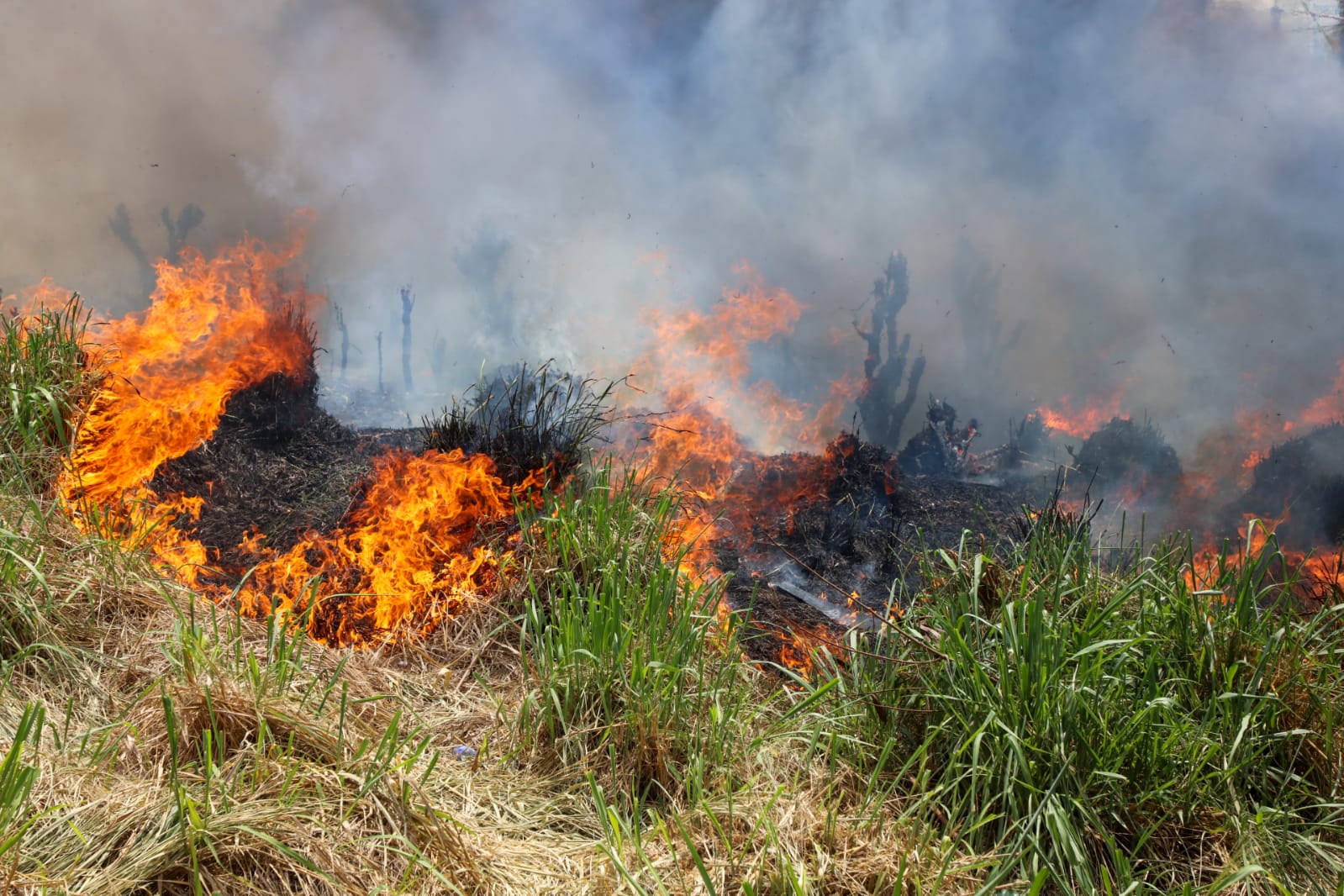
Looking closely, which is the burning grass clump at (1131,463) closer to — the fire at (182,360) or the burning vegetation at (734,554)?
the burning vegetation at (734,554)

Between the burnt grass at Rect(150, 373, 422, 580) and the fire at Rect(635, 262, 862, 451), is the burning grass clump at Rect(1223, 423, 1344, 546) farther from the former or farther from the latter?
the burnt grass at Rect(150, 373, 422, 580)

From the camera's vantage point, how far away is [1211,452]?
6555 mm

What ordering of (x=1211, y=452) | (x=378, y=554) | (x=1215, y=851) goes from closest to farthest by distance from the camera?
(x=1215, y=851) < (x=378, y=554) < (x=1211, y=452)

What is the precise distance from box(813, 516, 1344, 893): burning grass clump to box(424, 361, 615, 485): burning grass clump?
8.02ft

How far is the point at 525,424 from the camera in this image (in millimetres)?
5180

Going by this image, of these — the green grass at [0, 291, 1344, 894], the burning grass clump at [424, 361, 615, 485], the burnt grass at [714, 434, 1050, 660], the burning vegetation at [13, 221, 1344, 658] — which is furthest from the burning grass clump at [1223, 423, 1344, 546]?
the burning grass clump at [424, 361, 615, 485]

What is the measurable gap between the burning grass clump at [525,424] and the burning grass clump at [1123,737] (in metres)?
2.45

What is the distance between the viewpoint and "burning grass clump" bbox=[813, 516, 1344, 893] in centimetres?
257

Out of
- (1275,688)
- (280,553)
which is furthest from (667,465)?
(1275,688)

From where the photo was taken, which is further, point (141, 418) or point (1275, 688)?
point (141, 418)

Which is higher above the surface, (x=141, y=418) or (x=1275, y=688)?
(x=141, y=418)

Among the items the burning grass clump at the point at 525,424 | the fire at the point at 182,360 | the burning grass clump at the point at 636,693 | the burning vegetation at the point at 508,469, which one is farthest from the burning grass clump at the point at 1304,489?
the fire at the point at 182,360

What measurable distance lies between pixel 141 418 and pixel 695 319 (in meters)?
3.82

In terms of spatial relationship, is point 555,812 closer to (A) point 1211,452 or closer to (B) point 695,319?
(B) point 695,319
